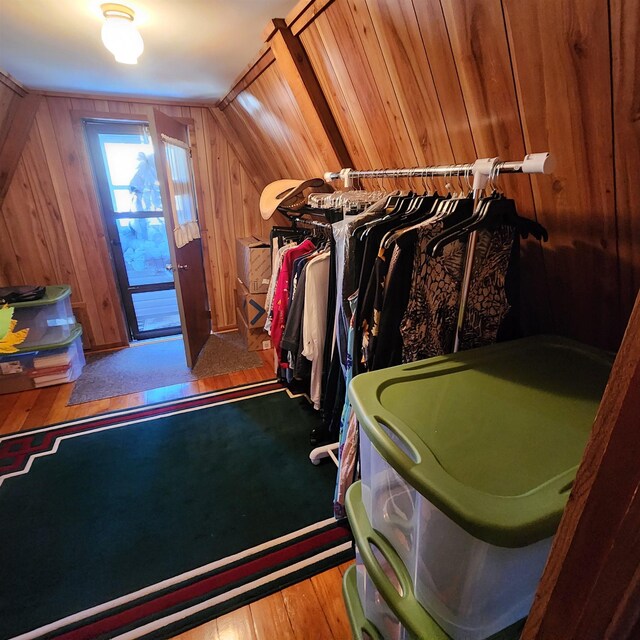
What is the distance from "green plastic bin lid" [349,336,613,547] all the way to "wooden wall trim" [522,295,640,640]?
0.32ft

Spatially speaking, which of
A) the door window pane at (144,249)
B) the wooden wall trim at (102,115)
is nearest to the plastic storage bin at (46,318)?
the door window pane at (144,249)

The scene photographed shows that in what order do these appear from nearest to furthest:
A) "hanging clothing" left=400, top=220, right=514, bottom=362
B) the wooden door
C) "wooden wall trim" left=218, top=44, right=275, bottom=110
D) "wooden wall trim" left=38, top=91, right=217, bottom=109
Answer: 1. "hanging clothing" left=400, top=220, right=514, bottom=362
2. "wooden wall trim" left=218, top=44, right=275, bottom=110
3. the wooden door
4. "wooden wall trim" left=38, top=91, right=217, bottom=109

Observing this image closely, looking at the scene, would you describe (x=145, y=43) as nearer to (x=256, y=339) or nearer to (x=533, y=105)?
(x=533, y=105)

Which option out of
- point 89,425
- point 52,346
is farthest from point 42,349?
point 89,425

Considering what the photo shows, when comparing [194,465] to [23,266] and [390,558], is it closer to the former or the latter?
[390,558]

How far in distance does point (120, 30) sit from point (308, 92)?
83 centimetres

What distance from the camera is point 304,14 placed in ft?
4.65

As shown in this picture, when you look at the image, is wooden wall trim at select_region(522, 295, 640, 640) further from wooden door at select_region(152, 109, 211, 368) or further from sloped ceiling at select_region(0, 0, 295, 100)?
wooden door at select_region(152, 109, 211, 368)

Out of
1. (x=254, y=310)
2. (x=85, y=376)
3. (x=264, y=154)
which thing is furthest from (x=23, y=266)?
(x=264, y=154)

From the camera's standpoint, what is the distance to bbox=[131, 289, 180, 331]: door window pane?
402 centimetres

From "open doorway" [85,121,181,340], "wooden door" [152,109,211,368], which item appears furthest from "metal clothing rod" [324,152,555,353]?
"open doorway" [85,121,181,340]

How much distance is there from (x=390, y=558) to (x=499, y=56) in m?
1.25

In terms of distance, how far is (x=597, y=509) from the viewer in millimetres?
413

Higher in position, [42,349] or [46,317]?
[46,317]
